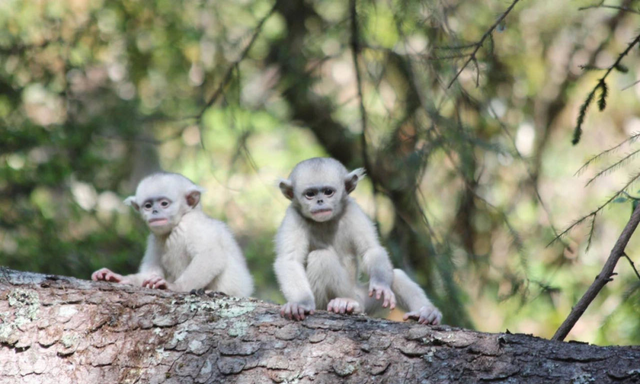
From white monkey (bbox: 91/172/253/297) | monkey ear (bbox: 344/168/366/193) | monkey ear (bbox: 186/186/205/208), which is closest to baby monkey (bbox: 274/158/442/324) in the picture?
monkey ear (bbox: 344/168/366/193)

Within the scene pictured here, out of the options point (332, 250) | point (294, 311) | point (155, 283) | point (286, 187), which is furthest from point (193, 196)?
point (294, 311)

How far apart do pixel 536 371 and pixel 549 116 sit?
8874mm

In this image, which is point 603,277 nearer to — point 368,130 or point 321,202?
point 321,202

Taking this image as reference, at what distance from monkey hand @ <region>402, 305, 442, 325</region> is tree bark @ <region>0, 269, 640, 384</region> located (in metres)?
0.88

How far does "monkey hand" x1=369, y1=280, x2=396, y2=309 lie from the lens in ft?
15.6

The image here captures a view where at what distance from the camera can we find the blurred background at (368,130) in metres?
6.02

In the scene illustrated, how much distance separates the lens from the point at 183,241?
19.0ft

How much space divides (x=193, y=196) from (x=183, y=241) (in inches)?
17.8

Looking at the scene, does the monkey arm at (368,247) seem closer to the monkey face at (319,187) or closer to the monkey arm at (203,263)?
the monkey face at (319,187)

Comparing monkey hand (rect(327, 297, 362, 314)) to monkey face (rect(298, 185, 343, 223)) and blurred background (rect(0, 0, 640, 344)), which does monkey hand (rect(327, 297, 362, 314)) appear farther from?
blurred background (rect(0, 0, 640, 344))

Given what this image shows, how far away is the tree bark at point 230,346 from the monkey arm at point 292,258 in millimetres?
606

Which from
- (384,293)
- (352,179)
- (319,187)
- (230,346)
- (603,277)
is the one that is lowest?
(230,346)

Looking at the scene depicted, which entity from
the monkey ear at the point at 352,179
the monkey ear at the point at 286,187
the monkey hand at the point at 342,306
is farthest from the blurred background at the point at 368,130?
the monkey hand at the point at 342,306

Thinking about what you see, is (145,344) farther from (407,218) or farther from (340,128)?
(340,128)
